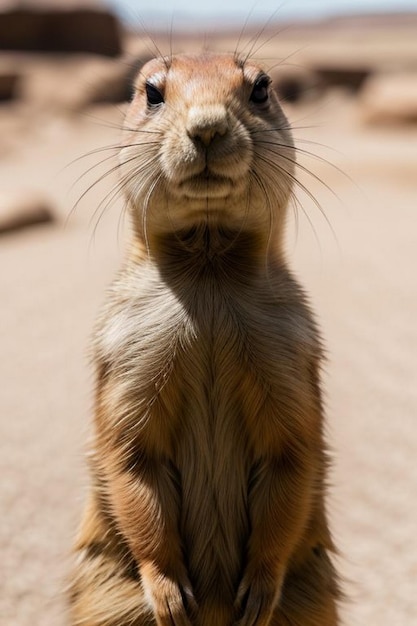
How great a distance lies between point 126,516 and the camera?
3.04 meters

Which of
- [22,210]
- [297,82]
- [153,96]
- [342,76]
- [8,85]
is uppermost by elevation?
[342,76]

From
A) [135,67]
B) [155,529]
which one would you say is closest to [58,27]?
[135,67]

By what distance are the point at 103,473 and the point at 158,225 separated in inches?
36.3

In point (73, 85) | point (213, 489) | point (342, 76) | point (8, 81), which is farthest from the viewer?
point (342, 76)

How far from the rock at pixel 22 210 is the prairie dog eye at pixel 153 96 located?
8.41 meters

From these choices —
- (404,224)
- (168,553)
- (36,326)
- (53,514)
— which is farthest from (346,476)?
(404,224)

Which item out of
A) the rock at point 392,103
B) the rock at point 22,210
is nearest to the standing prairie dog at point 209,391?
the rock at point 22,210

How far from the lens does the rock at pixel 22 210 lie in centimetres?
1141

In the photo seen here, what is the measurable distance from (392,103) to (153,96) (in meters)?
18.2

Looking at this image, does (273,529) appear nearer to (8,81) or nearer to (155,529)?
(155,529)

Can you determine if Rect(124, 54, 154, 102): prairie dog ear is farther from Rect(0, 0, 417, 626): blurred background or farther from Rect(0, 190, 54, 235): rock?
Rect(0, 190, 54, 235): rock

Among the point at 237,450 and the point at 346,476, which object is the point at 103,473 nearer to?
the point at 237,450

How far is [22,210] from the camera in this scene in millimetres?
11578

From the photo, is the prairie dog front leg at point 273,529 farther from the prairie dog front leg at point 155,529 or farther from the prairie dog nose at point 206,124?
the prairie dog nose at point 206,124
